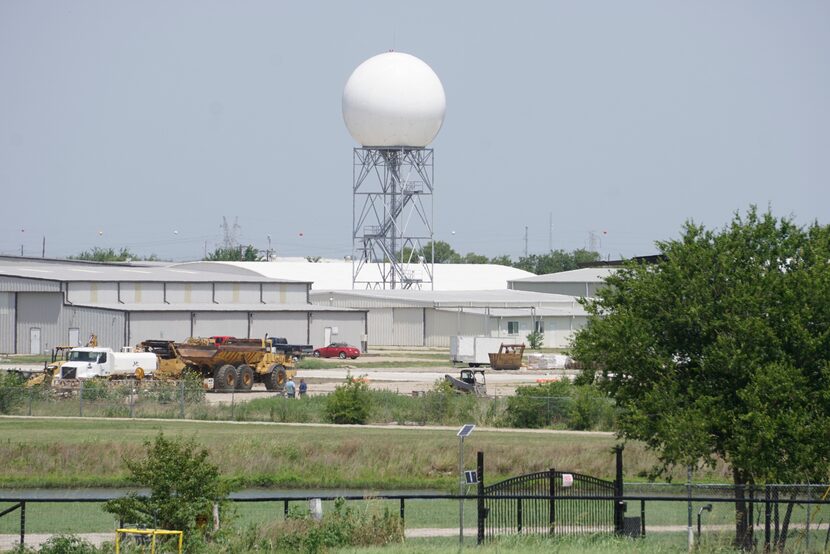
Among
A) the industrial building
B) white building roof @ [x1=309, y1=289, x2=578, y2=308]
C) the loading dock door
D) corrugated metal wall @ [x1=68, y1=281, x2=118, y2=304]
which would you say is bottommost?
the loading dock door

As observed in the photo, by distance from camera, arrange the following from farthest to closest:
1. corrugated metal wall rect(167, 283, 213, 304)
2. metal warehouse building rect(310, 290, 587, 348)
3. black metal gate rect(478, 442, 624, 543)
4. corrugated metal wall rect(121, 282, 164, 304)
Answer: metal warehouse building rect(310, 290, 587, 348) < corrugated metal wall rect(167, 283, 213, 304) < corrugated metal wall rect(121, 282, 164, 304) < black metal gate rect(478, 442, 624, 543)

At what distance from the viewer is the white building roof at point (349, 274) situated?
→ 11956 cm

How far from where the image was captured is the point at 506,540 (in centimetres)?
1977

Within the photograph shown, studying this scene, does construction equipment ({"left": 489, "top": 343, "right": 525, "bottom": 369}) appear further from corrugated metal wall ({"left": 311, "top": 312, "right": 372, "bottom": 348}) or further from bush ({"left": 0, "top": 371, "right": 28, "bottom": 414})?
bush ({"left": 0, "top": 371, "right": 28, "bottom": 414})

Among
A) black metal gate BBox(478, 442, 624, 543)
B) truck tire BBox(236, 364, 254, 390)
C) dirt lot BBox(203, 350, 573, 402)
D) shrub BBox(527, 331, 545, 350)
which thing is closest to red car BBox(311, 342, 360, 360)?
dirt lot BBox(203, 350, 573, 402)

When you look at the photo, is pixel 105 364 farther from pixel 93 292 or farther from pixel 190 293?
pixel 190 293

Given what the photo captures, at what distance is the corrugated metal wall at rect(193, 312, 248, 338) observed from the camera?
241ft

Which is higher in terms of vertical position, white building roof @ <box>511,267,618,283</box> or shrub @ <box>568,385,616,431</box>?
white building roof @ <box>511,267,618,283</box>

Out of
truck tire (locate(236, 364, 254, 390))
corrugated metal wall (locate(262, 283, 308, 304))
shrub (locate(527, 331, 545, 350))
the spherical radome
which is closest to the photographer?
truck tire (locate(236, 364, 254, 390))

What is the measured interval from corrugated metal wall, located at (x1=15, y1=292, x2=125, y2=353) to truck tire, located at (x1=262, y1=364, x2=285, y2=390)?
17.2 metres

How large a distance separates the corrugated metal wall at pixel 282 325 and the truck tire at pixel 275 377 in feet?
73.4

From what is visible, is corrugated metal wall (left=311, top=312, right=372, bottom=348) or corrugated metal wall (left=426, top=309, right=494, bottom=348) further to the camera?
corrugated metal wall (left=426, top=309, right=494, bottom=348)

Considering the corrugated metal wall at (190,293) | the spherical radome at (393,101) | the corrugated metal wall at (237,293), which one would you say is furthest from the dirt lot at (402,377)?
the spherical radome at (393,101)

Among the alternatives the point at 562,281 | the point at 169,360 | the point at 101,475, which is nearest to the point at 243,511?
the point at 101,475
